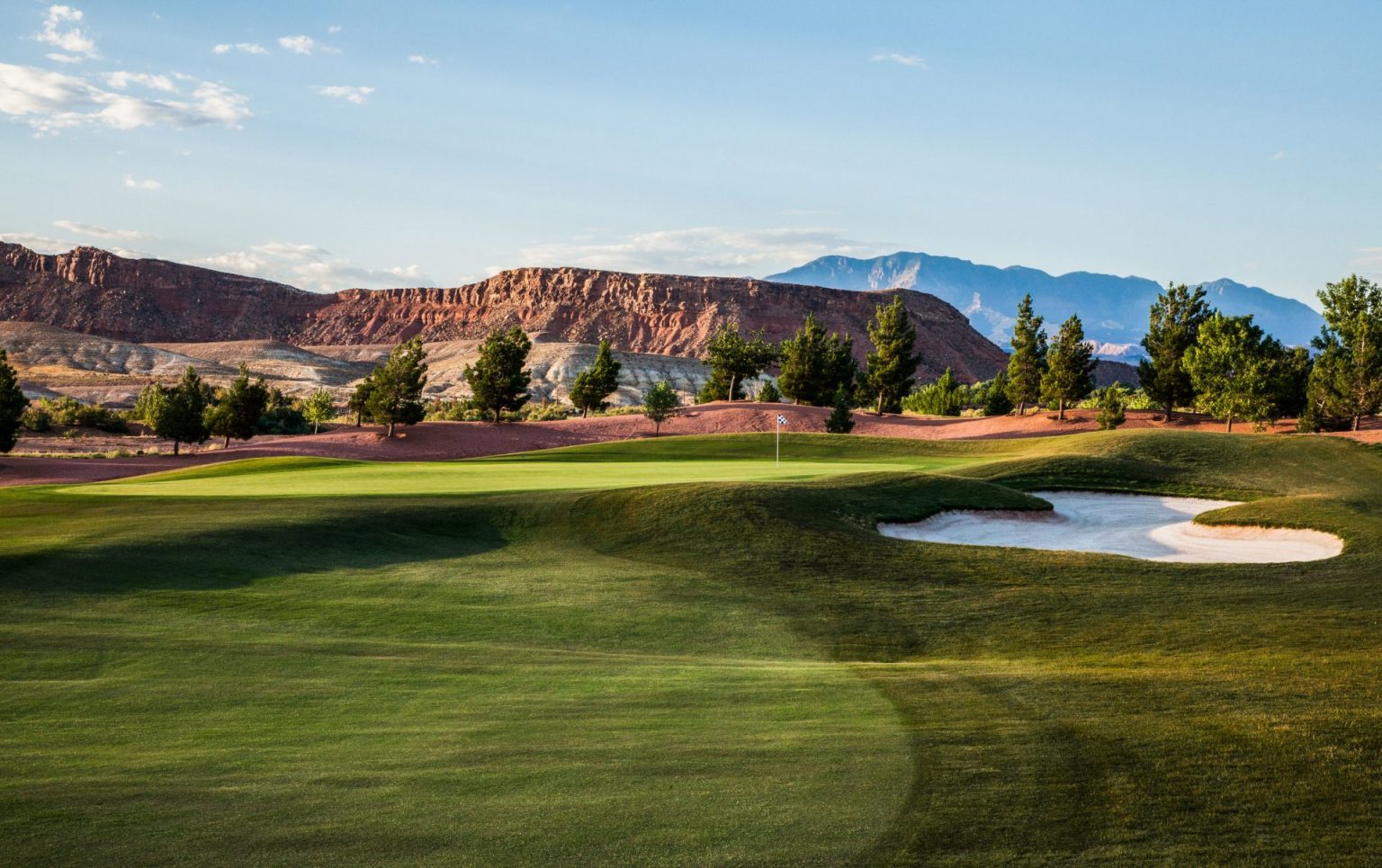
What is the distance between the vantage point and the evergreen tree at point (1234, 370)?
56469 millimetres

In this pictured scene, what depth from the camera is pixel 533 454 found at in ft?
132

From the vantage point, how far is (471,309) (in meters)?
186

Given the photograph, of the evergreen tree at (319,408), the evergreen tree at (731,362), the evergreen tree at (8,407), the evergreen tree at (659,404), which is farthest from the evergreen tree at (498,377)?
the evergreen tree at (8,407)

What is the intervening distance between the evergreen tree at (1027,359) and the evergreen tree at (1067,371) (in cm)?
314

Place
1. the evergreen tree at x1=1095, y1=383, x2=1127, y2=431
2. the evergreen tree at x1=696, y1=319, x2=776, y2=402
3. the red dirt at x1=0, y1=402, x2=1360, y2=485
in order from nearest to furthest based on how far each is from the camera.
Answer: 1. the red dirt at x1=0, y1=402, x2=1360, y2=485
2. the evergreen tree at x1=1095, y1=383, x2=1127, y2=431
3. the evergreen tree at x1=696, y1=319, x2=776, y2=402

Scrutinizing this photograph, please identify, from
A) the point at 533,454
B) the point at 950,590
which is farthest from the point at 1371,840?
the point at 533,454

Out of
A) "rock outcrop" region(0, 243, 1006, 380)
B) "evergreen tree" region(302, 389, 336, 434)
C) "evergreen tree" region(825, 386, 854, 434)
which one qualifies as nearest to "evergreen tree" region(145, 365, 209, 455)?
"evergreen tree" region(302, 389, 336, 434)

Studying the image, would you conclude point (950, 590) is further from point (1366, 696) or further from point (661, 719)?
point (661, 719)

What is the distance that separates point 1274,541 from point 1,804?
22024 millimetres

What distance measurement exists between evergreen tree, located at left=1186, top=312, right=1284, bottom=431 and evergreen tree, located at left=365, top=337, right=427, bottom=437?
1675 inches

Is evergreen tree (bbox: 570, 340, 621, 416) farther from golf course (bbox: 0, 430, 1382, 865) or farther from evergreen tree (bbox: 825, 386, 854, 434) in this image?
golf course (bbox: 0, 430, 1382, 865)

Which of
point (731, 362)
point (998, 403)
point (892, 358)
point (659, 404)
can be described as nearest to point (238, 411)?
point (659, 404)

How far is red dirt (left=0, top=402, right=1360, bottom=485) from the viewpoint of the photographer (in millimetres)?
43031

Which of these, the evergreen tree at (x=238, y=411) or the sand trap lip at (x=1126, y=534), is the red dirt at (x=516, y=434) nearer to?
the evergreen tree at (x=238, y=411)
